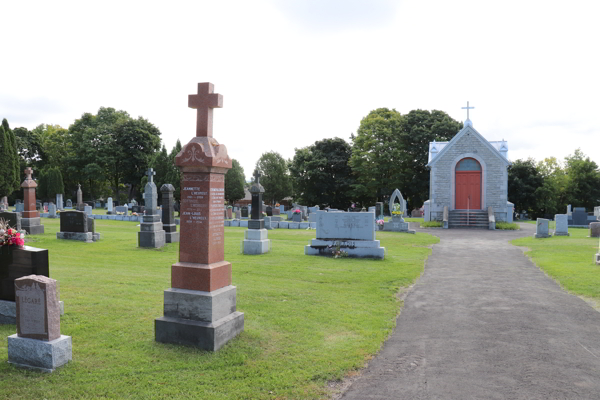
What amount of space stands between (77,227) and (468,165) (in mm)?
24421

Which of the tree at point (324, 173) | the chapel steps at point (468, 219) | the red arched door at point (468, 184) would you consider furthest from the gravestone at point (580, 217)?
the tree at point (324, 173)

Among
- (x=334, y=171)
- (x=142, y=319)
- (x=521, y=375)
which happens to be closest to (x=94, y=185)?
(x=334, y=171)

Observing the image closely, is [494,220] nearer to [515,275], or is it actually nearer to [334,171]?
[515,275]

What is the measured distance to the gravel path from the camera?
14.0ft

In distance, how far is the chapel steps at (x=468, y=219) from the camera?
26.9 m

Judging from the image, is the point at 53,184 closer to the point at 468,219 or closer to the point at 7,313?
the point at 468,219

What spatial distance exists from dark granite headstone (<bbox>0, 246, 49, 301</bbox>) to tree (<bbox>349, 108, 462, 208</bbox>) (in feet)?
117

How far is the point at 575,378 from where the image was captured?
14.8ft

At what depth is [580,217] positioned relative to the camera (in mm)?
28406

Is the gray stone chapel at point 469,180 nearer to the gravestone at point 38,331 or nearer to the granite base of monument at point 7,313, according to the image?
the granite base of monument at point 7,313

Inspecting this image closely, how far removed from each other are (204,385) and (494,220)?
2517 centimetres

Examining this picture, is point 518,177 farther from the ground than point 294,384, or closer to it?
farther from the ground

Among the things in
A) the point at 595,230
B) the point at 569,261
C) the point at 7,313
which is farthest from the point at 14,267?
the point at 595,230

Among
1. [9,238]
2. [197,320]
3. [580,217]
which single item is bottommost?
[197,320]
